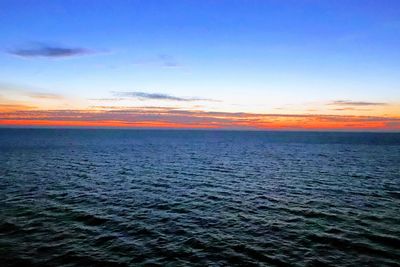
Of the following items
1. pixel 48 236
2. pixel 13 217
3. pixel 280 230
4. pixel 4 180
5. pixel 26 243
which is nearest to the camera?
pixel 26 243

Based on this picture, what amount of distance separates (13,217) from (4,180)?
20879 millimetres

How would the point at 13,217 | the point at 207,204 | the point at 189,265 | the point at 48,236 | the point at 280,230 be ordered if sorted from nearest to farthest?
the point at 189,265
the point at 48,236
the point at 280,230
the point at 13,217
the point at 207,204

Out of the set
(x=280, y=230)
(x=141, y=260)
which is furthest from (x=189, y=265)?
(x=280, y=230)

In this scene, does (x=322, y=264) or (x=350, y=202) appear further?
(x=350, y=202)

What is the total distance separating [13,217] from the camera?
91.4 ft

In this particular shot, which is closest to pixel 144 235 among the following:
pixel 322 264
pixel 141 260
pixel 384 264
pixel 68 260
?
pixel 141 260

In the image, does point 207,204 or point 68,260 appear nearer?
point 68,260

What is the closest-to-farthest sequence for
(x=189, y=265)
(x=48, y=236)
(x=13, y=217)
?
(x=189, y=265)
(x=48, y=236)
(x=13, y=217)

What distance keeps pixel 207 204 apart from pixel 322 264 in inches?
622

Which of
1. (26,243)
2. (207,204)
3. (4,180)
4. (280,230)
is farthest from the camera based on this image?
(4,180)

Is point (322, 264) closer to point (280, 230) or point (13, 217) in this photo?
point (280, 230)

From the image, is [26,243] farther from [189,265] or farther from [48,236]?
[189,265]

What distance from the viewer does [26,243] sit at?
73.2ft

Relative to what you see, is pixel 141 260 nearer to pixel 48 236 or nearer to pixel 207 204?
pixel 48 236
